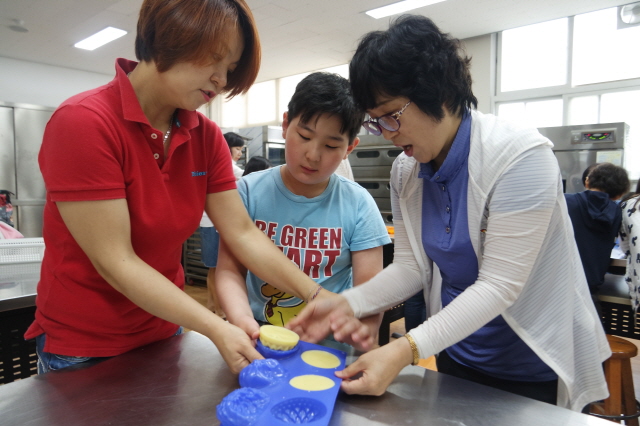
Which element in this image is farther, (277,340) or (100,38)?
(100,38)

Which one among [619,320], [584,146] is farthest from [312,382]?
[584,146]

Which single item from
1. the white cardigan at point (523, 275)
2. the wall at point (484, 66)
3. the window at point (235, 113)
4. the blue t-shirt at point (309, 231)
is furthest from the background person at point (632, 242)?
the window at point (235, 113)

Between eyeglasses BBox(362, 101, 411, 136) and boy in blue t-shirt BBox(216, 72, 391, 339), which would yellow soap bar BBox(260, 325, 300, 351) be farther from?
eyeglasses BBox(362, 101, 411, 136)

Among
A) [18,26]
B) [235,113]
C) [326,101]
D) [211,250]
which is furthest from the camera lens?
[235,113]

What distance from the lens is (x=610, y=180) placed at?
2572 millimetres

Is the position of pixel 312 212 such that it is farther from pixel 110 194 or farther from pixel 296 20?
pixel 296 20

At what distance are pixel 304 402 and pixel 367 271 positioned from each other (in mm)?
525

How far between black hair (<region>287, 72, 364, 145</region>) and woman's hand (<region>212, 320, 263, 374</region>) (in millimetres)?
577

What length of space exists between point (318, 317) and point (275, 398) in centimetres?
29

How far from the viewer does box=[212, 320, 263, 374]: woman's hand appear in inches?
31.2

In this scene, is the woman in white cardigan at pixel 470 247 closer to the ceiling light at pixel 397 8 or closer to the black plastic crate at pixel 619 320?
the black plastic crate at pixel 619 320

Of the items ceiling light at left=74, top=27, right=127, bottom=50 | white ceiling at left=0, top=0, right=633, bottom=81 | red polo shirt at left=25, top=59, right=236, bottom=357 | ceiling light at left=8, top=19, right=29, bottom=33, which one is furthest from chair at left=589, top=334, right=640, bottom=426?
ceiling light at left=8, top=19, right=29, bottom=33

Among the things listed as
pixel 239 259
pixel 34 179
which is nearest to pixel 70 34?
pixel 34 179

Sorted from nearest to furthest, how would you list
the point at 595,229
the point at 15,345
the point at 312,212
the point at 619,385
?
the point at 312,212
the point at 15,345
the point at 619,385
the point at 595,229
